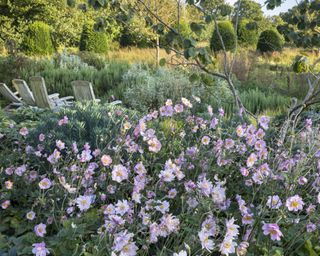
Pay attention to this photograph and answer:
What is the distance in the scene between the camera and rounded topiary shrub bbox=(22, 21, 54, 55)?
16.0m

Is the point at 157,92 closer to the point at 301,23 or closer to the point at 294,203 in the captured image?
the point at 301,23

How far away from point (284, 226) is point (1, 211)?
1.60 metres

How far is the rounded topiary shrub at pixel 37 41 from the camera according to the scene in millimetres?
16016

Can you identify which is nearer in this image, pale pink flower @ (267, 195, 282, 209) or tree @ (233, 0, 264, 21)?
pale pink flower @ (267, 195, 282, 209)

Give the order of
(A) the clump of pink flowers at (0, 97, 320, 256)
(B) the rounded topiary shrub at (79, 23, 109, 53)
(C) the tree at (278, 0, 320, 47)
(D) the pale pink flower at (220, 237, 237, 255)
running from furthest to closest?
(B) the rounded topiary shrub at (79, 23, 109, 53)
(C) the tree at (278, 0, 320, 47)
(A) the clump of pink flowers at (0, 97, 320, 256)
(D) the pale pink flower at (220, 237, 237, 255)

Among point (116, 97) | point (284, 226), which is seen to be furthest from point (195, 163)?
point (116, 97)

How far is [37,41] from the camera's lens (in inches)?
632

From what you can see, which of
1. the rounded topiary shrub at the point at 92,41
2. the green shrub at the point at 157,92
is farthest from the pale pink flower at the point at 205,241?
the rounded topiary shrub at the point at 92,41

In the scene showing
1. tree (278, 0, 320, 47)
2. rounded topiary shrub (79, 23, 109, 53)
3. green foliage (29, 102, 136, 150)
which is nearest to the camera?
green foliage (29, 102, 136, 150)

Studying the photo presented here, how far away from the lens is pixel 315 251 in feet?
6.21

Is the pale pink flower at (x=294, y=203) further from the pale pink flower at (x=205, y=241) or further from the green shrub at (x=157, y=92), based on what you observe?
the green shrub at (x=157, y=92)

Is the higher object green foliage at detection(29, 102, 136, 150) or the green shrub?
green foliage at detection(29, 102, 136, 150)

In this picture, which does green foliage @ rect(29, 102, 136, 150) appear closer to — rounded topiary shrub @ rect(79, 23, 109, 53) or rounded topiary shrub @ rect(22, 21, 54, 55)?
rounded topiary shrub @ rect(79, 23, 109, 53)

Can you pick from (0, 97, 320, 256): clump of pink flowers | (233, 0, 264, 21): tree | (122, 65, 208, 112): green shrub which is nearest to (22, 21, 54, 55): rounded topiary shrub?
(122, 65, 208, 112): green shrub
